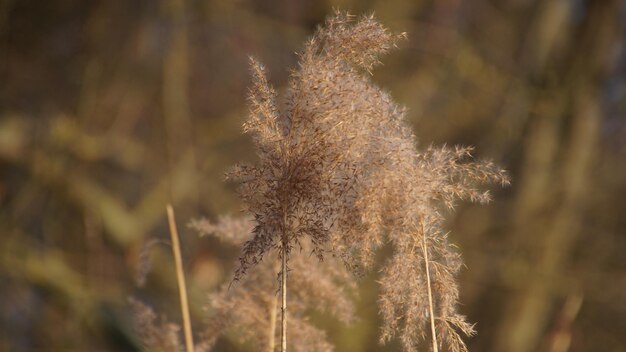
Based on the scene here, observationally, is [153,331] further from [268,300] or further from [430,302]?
[430,302]

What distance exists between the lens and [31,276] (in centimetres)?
441

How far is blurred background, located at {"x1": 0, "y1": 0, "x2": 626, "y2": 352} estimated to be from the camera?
14.9 feet

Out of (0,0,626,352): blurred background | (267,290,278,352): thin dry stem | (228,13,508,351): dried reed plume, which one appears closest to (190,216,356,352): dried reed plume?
(267,290,278,352): thin dry stem

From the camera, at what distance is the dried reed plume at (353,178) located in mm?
1104

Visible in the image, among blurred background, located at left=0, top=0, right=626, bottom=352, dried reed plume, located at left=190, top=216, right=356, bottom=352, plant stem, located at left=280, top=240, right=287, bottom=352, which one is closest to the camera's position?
plant stem, located at left=280, top=240, right=287, bottom=352

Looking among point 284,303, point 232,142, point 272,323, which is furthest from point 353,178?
point 232,142

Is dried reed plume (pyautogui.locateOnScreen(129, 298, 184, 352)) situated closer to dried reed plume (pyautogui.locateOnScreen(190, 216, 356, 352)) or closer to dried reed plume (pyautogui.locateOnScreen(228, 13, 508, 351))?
dried reed plume (pyautogui.locateOnScreen(190, 216, 356, 352))

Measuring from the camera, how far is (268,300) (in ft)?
5.06

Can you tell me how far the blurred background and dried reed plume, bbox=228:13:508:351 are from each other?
3.25 meters

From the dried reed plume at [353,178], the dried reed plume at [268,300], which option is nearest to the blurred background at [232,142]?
the dried reed plume at [268,300]

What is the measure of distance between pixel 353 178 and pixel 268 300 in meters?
0.49

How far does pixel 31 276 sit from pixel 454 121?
2.25 m

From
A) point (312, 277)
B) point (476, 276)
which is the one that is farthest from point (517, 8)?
point (312, 277)

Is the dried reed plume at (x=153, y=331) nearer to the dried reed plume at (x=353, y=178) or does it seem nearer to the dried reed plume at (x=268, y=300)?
the dried reed plume at (x=268, y=300)
